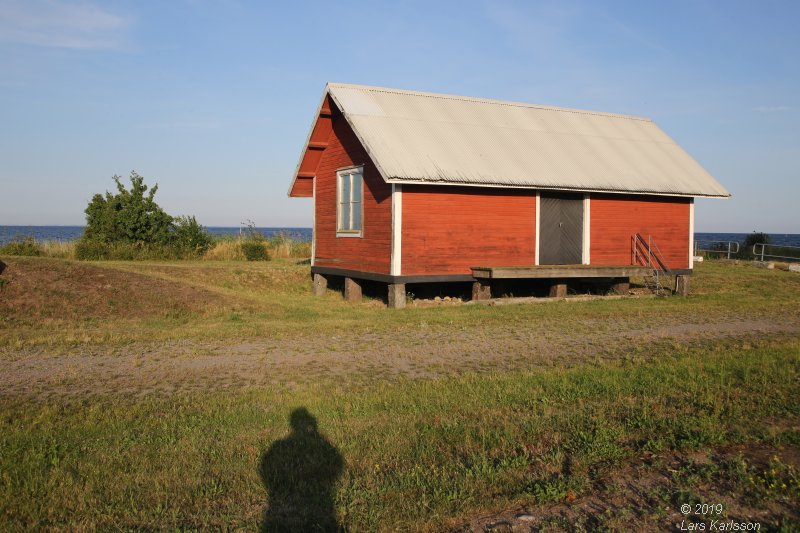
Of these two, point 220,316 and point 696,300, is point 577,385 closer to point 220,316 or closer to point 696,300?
point 220,316

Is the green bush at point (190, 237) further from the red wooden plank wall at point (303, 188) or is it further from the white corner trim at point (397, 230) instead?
the white corner trim at point (397, 230)

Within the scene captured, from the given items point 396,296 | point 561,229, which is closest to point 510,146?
point 561,229

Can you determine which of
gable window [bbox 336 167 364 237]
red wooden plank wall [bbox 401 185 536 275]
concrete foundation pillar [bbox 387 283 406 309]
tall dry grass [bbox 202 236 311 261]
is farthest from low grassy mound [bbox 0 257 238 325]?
tall dry grass [bbox 202 236 311 261]

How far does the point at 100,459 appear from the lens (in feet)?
21.4

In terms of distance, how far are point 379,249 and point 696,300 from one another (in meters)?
9.26

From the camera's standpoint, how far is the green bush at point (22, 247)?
27.9 metres

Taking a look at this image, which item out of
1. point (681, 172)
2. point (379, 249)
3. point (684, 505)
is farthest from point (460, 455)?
point (681, 172)

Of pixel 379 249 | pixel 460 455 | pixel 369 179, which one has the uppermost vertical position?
pixel 369 179

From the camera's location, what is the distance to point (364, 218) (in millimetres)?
21156

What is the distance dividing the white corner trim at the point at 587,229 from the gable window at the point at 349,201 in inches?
267

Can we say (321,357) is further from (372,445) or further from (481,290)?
(481,290)

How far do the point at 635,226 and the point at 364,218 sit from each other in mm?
8808

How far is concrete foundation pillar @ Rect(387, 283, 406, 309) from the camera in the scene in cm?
1938

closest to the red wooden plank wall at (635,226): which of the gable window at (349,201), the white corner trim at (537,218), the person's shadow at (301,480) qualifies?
the white corner trim at (537,218)
